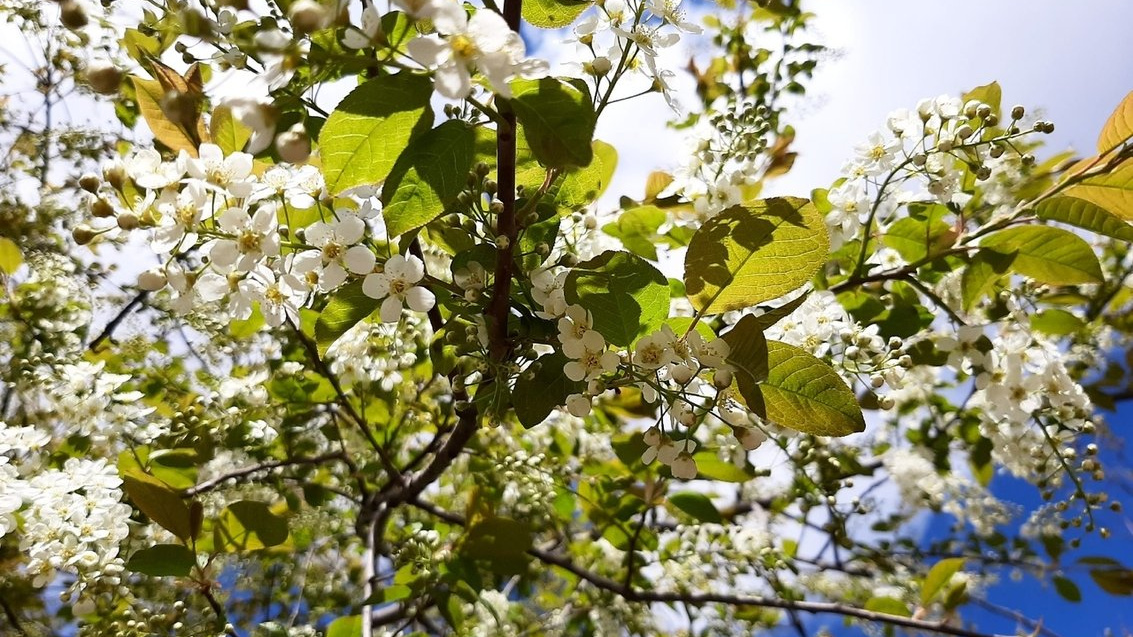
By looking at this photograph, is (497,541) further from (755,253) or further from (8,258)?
(8,258)

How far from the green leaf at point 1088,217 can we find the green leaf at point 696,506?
2.90 feet

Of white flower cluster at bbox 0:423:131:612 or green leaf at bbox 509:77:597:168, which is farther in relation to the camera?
white flower cluster at bbox 0:423:131:612

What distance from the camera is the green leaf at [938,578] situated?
175 cm

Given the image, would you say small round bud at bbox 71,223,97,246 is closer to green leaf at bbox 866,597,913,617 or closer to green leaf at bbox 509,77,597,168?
green leaf at bbox 509,77,597,168

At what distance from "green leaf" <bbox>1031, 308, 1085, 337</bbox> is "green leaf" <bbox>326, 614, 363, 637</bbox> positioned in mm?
1653

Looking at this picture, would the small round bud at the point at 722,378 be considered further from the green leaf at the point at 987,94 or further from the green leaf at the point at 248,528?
the green leaf at the point at 248,528

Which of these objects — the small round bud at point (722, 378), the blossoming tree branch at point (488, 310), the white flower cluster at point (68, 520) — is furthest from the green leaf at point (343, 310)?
the white flower cluster at point (68, 520)

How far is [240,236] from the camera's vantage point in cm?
82

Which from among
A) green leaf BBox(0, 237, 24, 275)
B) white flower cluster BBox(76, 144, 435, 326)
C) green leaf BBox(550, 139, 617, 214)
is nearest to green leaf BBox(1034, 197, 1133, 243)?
green leaf BBox(550, 139, 617, 214)

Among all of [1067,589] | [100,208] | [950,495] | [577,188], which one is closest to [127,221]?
[100,208]

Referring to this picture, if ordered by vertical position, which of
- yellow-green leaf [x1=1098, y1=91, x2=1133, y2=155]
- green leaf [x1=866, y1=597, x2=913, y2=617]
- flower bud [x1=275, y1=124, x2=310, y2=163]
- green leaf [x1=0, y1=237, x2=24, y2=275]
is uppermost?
yellow-green leaf [x1=1098, y1=91, x2=1133, y2=155]

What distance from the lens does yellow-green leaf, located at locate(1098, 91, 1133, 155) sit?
111cm

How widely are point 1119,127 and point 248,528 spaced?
63.3 inches

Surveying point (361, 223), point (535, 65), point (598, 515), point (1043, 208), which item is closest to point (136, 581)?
point (598, 515)
